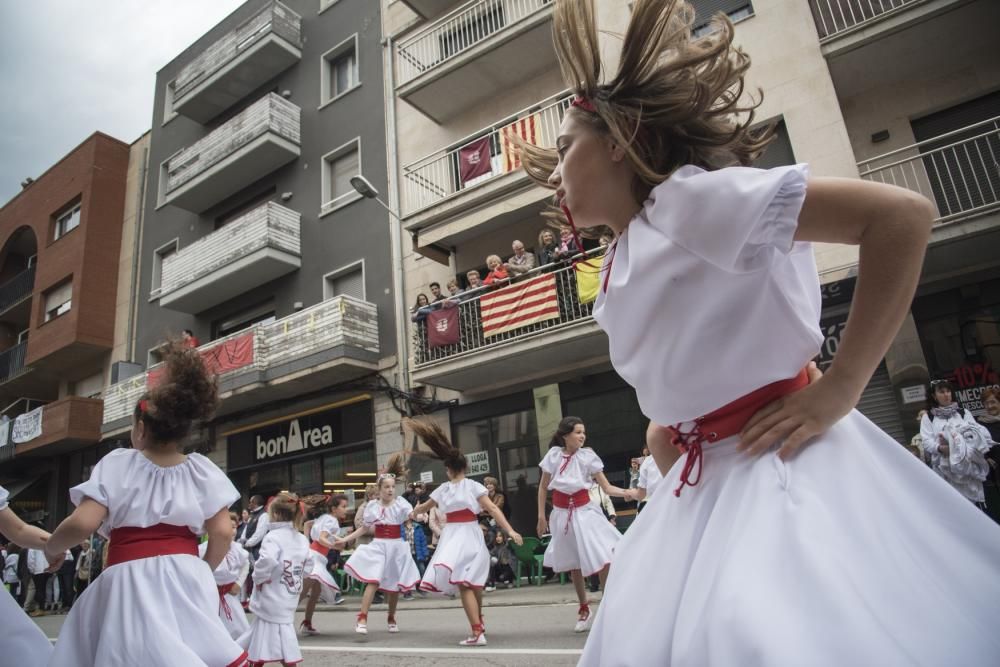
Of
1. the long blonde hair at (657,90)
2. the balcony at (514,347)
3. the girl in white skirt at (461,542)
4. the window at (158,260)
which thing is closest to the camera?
the long blonde hair at (657,90)

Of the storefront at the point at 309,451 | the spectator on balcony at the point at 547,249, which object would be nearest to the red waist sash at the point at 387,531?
the spectator on balcony at the point at 547,249

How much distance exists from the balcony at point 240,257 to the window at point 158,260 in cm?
344

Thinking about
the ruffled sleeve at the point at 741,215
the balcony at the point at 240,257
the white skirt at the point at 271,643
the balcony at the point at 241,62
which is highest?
the balcony at the point at 241,62

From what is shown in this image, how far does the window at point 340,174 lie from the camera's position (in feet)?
59.7

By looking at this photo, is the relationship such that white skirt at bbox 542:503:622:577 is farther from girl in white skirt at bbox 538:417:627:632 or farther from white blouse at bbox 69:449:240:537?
white blouse at bbox 69:449:240:537

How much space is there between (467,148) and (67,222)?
19695 mm

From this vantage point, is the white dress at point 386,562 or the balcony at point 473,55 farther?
the balcony at point 473,55

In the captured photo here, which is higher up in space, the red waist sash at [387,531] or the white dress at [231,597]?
the red waist sash at [387,531]

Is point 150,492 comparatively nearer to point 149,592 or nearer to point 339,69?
point 149,592

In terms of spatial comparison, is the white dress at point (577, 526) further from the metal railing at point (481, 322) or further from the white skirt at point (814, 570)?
the white skirt at point (814, 570)

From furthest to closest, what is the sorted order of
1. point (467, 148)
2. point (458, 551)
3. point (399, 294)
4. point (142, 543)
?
point (399, 294) → point (467, 148) → point (458, 551) → point (142, 543)

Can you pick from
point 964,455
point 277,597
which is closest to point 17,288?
point 277,597

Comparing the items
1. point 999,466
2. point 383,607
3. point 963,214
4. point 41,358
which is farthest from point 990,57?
point 41,358

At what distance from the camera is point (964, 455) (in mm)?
8430
